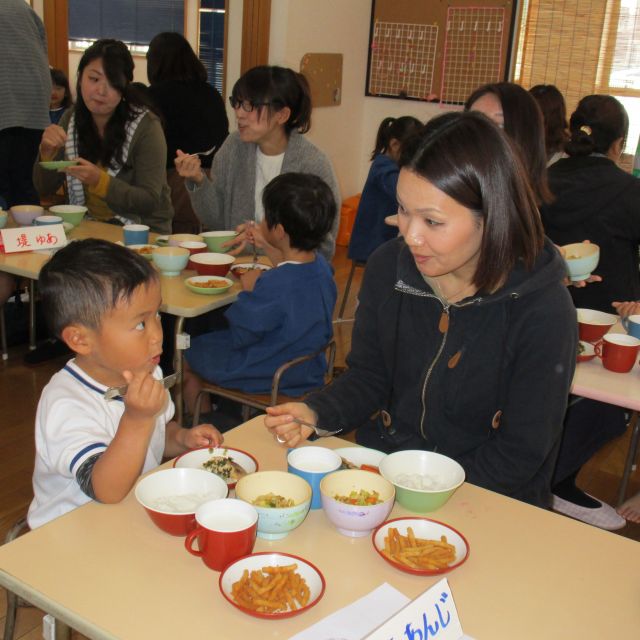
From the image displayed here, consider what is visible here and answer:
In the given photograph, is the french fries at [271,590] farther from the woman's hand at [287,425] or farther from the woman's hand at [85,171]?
the woman's hand at [85,171]

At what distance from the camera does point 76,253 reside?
1.45m

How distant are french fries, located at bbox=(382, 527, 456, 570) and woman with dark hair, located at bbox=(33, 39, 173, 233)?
242 centimetres

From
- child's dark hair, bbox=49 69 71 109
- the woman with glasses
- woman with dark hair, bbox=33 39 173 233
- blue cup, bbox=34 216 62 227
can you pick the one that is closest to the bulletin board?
child's dark hair, bbox=49 69 71 109

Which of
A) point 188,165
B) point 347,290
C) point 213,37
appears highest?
point 213,37

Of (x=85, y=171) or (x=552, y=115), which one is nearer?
(x=85, y=171)

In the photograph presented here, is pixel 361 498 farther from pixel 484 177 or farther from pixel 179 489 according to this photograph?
pixel 484 177

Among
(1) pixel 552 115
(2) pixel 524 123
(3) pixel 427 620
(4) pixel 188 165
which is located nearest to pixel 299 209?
(2) pixel 524 123

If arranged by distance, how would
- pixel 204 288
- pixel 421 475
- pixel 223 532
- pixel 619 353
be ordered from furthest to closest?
pixel 204 288 → pixel 619 353 → pixel 421 475 → pixel 223 532

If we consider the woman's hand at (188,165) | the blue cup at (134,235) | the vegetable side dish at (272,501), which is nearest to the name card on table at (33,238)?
the blue cup at (134,235)

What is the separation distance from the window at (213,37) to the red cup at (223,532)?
15.3 feet

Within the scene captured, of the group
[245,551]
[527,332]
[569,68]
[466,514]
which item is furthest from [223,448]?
[569,68]

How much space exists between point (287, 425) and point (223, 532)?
41cm

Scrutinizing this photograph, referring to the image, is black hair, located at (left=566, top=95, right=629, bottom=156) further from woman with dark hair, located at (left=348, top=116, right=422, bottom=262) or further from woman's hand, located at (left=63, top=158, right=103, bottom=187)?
woman's hand, located at (left=63, top=158, right=103, bottom=187)

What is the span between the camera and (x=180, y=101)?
4086 millimetres
